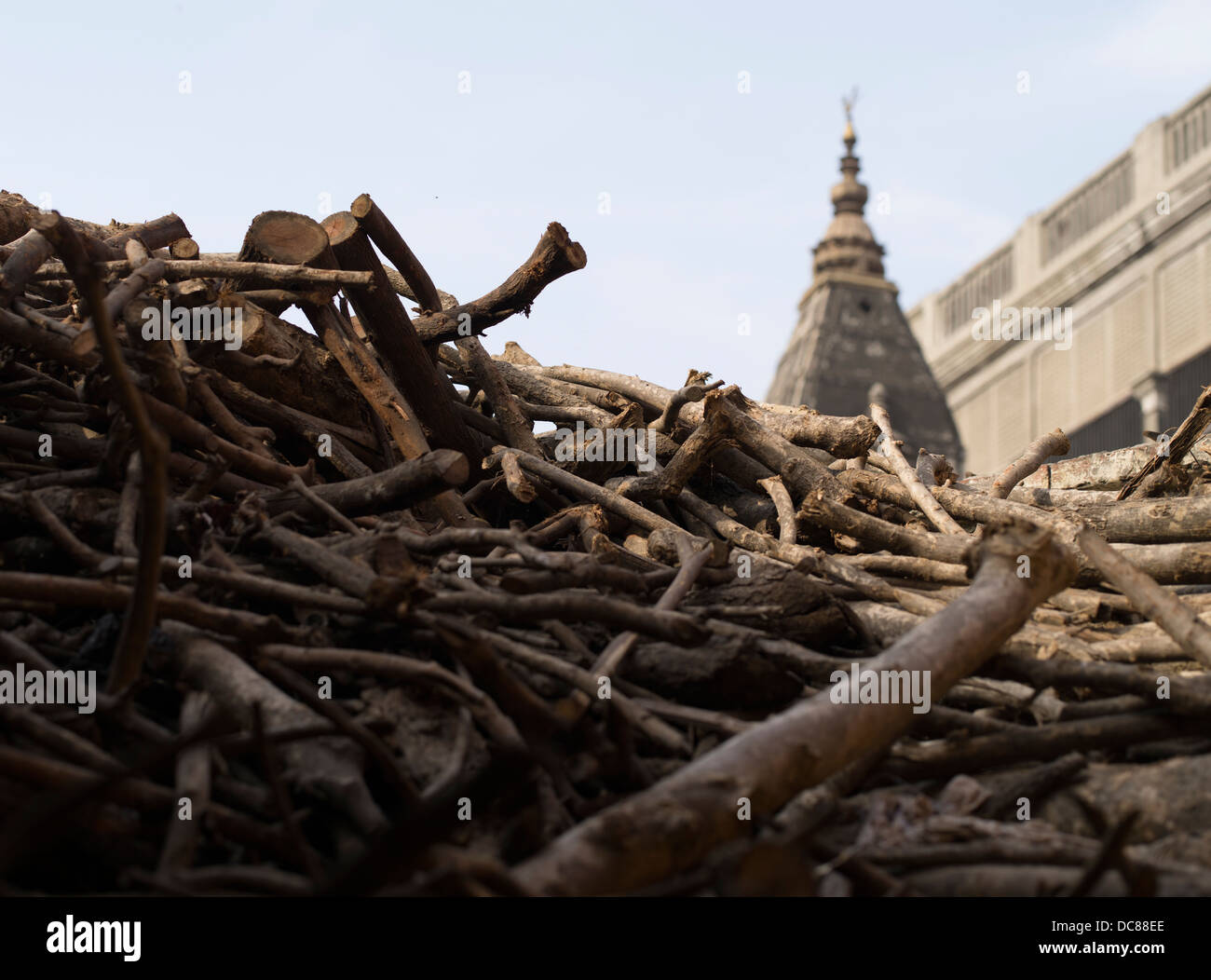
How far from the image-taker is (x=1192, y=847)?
102 inches

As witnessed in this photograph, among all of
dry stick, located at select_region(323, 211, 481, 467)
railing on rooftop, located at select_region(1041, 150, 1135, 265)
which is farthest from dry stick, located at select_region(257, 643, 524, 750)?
railing on rooftop, located at select_region(1041, 150, 1135, 265)

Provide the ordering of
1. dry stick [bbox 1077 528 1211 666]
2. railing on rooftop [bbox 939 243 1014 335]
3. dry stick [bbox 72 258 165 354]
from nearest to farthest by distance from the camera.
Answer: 1. dry stick [bbox 1077 528 1211 666]
2. dry stick [bbox 72 258 165 354]
3. railing on rooftop [bbox 939 243 1014 335]

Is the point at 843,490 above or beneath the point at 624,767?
above

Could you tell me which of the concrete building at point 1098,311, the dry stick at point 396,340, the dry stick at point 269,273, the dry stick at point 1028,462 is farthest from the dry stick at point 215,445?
the concrete building at point 1098,311

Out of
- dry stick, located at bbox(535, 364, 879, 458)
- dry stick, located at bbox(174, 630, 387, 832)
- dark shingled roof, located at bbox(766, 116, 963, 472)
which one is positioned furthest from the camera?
dark shingled roof, located at bbox(766, 116, 963, 472)

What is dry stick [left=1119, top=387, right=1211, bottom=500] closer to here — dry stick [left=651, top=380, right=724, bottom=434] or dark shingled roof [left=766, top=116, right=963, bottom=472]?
dry stick [left=651, top=380, right=724, bottom=434]

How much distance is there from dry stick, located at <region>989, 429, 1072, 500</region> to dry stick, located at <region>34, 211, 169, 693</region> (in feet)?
11.9

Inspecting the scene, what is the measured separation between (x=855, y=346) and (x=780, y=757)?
31757 millimetres

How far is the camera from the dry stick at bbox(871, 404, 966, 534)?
476 centimetres

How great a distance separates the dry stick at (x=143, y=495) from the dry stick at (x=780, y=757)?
1.00 meters
